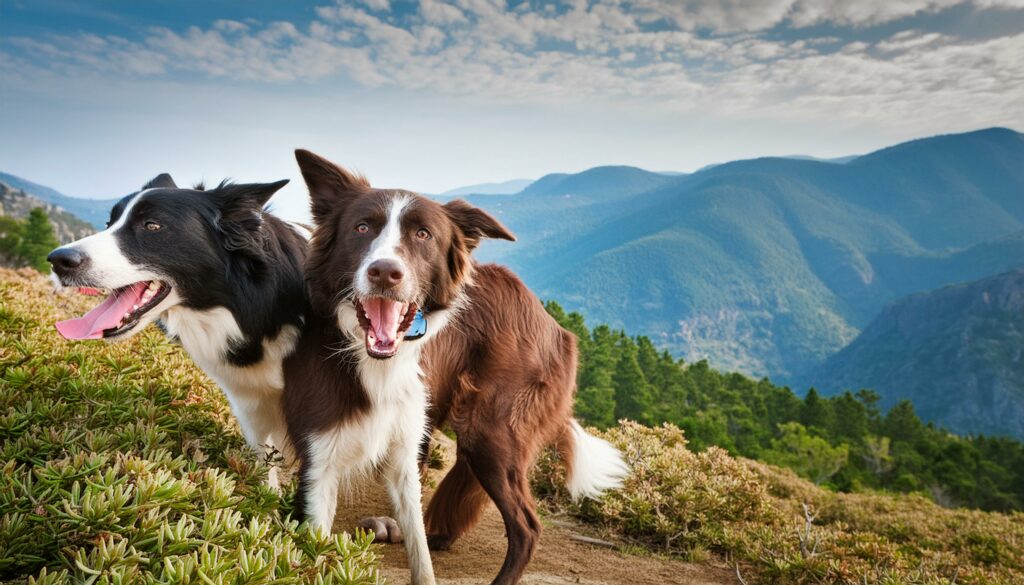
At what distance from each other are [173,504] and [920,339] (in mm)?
211328

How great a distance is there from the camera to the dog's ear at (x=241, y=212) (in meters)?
3.15

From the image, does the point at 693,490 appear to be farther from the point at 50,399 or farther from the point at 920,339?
the point at 920,339

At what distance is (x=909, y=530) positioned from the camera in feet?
30.1

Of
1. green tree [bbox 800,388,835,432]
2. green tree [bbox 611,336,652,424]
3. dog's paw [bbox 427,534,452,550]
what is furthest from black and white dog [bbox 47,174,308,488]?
green tree [bbox 800,388,835,432]

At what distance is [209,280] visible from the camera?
3.08 m

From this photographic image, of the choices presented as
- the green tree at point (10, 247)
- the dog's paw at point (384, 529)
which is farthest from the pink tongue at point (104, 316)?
the green tree at point (10, 247)

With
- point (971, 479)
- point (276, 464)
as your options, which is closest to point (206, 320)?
point (276, 464)

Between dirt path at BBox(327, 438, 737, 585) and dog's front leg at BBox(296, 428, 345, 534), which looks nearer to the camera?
dog's front leg at BBox(296, 428, 345, 534)

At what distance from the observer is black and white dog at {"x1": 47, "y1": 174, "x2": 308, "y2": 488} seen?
285 cm

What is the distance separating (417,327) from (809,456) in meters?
46.3

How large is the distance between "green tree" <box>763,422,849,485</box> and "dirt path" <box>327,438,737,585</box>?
3881 cm

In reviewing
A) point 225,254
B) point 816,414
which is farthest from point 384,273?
point 816,414

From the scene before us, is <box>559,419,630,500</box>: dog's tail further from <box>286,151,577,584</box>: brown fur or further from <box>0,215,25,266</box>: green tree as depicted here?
<box>0,215,25,266</box>: green tree

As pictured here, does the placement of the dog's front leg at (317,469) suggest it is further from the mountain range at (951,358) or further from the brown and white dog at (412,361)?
the mountain range at (951,358)
